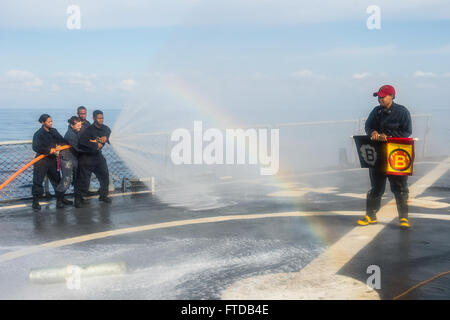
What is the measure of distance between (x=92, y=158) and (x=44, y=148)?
95cm

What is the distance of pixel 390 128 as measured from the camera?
698 centimetres

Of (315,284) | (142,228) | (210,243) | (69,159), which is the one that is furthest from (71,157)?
(315,284)

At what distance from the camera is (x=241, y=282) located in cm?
496

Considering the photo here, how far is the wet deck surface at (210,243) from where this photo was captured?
4918 millimetres

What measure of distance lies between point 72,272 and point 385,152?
14.7ft

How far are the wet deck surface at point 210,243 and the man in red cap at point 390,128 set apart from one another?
1.66 ft

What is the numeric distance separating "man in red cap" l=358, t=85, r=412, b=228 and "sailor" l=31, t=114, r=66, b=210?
5.97 m

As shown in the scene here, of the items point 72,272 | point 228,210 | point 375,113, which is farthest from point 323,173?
point 72,272

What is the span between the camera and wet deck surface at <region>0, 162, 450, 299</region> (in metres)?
4.92

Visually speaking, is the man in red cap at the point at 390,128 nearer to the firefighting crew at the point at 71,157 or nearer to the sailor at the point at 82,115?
the firefighting crew at the point at 71,157

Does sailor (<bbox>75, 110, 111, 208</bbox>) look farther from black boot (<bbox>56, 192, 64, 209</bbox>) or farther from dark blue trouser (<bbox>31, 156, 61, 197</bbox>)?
dark blue trouser (<bbox>31, 156, 61, 197</bbox>)

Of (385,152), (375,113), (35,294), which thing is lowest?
(35,294)

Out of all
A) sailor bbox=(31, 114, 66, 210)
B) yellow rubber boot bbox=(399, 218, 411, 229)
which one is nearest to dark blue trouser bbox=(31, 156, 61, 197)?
sailor bbox=(31, 114, 66, 210)
